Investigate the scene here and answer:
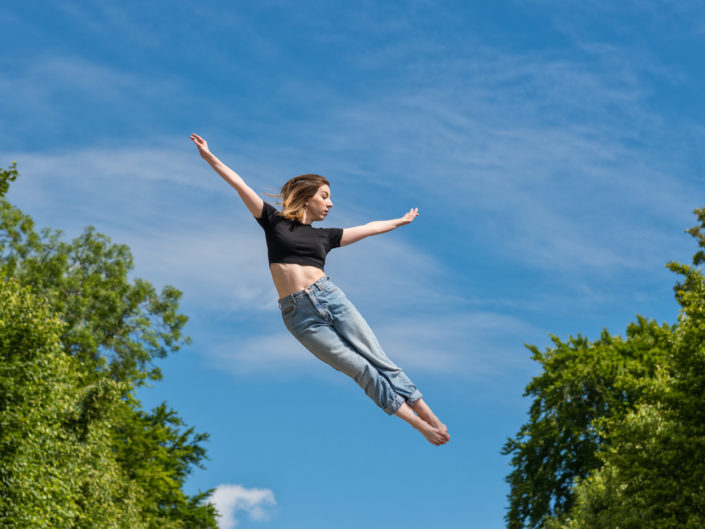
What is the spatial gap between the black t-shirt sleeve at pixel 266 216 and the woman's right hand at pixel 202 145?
66cm

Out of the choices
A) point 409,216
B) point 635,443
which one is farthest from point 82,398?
point 409,216

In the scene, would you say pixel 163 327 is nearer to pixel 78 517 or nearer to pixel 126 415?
pixel 126 415

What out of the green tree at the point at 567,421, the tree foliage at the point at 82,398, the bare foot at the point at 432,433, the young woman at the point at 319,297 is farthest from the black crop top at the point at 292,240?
the green tree at the point at 567,421

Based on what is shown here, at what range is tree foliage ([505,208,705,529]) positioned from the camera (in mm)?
21125

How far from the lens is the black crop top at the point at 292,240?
704 cm

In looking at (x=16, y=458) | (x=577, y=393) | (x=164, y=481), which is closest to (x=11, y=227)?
(x=164, y=481)

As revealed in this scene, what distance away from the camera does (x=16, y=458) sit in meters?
23.1

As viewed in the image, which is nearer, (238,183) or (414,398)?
(414,398)

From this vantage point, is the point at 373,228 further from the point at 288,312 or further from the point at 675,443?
the point at 675,443

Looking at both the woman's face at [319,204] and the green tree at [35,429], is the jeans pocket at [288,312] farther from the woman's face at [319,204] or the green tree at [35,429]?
the green tree at [35,429]

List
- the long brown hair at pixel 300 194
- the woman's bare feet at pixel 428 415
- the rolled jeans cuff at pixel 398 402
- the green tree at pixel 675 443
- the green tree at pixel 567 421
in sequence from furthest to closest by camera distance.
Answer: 1. the green tree at pixel 567 421
2. the green tree at pixel 675 443
3. the long brown hair at pixel 300 194
4. the woman's bare feet at pixel 428 415
5. the rolled jeans cuff at pixel 398 402

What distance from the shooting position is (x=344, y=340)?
6871 mm

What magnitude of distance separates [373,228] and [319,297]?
106 cm

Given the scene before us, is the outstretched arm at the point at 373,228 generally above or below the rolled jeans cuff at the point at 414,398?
above
